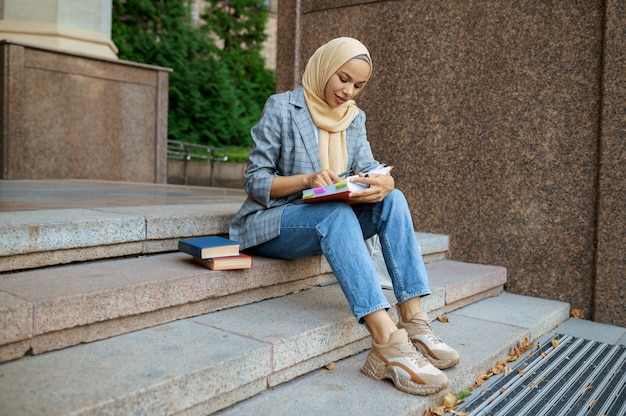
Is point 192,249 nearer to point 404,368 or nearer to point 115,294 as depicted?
point 115,294

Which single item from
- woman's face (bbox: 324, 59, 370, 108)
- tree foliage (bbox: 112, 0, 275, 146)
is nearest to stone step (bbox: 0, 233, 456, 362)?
woman's face (bbox: 324, 59, 370, 108)

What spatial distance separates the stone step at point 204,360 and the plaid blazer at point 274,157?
42 centimetres

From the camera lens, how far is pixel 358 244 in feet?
8.21

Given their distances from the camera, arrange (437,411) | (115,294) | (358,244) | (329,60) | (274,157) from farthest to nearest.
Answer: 1. (274,157)
2. (329,60)
3. (358,244)
4. (437,411)
5. (115,294)

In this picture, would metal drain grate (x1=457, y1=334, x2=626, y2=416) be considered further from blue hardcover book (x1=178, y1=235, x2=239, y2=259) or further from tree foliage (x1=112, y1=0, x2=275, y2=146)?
tree foliage (x1=112, y1=0, x2=275, y2=146)

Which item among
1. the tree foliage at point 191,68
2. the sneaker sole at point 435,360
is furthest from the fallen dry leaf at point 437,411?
the tree foliage at point 191,68

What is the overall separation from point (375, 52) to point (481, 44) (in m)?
0.96

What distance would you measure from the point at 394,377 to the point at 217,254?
97cm

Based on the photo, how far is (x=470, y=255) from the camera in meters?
4.53

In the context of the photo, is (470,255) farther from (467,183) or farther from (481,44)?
(481,44)

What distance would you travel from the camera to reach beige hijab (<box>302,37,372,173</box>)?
2814 mm

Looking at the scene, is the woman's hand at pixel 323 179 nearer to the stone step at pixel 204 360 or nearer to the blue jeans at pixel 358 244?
the blue jeans at pixel 358 244

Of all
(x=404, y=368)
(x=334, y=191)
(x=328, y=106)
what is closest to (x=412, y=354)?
(x=404, y=368)

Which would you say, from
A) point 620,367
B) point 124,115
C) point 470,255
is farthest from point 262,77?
point 620,367
